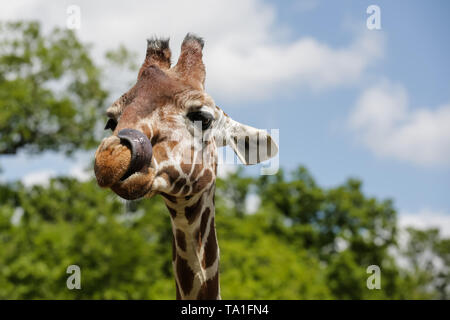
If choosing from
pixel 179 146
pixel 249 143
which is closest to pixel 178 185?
pixel 179 146

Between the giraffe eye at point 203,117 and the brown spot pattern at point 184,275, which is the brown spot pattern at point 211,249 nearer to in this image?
the brown spot pattern at point 184,275

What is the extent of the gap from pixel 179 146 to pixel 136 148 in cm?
58

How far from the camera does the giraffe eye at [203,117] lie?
3639 mm

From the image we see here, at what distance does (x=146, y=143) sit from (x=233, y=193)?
33126mm

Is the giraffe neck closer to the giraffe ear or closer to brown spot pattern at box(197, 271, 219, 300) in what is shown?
brown spot pattern at box(197, 271, 219, 300)

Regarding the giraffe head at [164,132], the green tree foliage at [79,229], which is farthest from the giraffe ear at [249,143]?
the green tree foliage at [79,229]

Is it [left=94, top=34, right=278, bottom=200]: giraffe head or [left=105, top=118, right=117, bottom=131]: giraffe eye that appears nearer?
[left=94, top=34, right=278, bottom=200]: giraffe head

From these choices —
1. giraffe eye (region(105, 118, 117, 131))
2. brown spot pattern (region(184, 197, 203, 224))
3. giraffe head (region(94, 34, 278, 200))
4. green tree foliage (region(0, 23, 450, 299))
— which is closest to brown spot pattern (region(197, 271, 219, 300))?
brown spot pattern (region(184, 197, 203, 224))

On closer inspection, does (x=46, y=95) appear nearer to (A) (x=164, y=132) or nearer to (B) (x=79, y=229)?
(B) (x=79, y=229)

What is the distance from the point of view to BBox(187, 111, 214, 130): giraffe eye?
11.9ft

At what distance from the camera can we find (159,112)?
11.5 feet

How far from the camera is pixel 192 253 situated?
3789mm

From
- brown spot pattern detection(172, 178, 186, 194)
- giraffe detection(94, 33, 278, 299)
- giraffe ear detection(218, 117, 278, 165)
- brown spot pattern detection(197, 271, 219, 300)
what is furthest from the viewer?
giraffe ear detection(218, 117, 278, 165)
